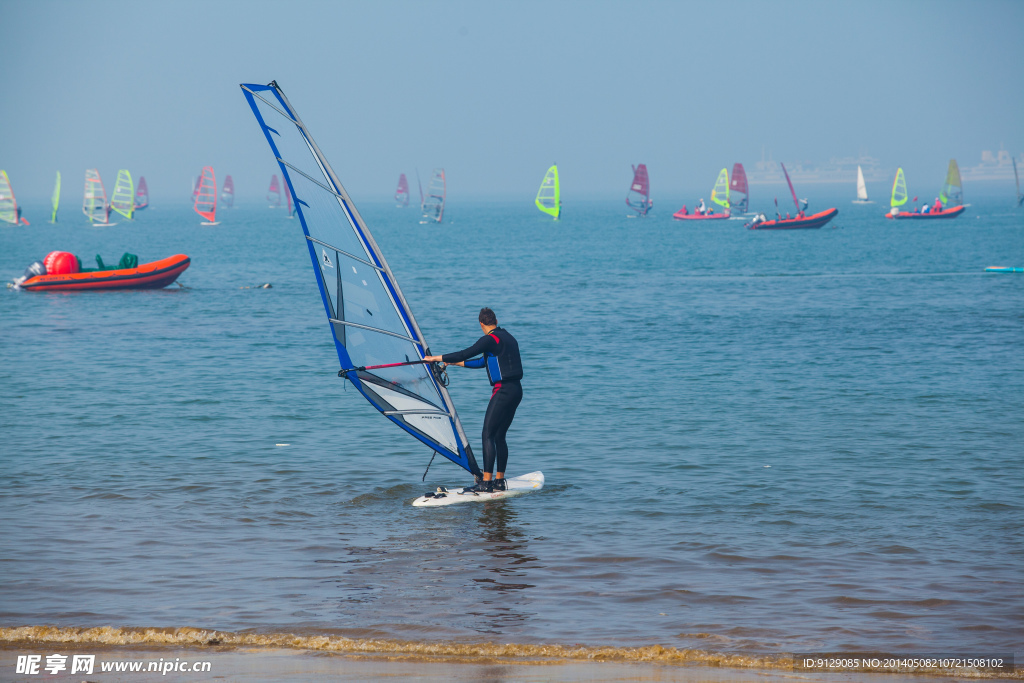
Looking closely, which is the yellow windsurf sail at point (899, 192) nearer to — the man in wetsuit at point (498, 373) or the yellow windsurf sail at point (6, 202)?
the yellow windsurf sail at point (6, 202)

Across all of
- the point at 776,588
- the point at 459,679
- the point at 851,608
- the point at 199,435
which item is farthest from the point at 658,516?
the point at 199,435

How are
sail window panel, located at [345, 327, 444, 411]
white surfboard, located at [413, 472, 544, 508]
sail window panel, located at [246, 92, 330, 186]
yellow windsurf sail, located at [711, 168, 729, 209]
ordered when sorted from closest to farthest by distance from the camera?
A: sail window panel, located at [246, 92, 330, 186], sail window panel, located at [345, 327, 444, 411], white surfboard, located at [413, 472, 544, 508], yellow windsurf sail, located at [711, 168, 729, 209]

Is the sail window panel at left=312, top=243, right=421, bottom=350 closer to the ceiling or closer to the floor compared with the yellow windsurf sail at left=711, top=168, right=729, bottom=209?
closer to the floor

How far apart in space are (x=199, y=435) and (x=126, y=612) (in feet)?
22.2

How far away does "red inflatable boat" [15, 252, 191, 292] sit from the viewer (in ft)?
113

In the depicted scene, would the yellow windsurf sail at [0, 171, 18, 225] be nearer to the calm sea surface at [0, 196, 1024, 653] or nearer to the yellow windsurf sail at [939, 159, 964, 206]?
the calm sea surface at [0, 196, 1024, 653]

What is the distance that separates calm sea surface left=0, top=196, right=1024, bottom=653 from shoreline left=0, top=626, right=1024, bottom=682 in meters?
0.21

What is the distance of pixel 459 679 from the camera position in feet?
18.4

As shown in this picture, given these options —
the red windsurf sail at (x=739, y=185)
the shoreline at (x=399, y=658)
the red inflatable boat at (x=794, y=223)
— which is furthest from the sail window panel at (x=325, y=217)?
the red windsurf sail at (x=739, y=185)

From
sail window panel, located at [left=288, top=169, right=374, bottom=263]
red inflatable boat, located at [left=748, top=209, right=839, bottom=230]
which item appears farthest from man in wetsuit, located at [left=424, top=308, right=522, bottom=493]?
red inflatable boat, located at [left=748, top=209, right=839, bottom=230]

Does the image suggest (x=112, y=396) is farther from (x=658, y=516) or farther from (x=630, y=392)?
(x=658, y=516)

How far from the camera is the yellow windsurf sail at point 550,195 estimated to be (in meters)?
99.2

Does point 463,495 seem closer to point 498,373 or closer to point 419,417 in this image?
point 419,417

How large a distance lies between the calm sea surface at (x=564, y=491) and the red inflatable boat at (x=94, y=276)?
857 centimetres
